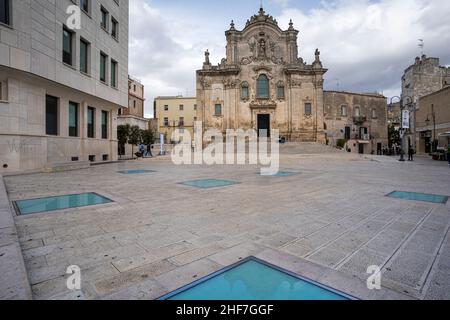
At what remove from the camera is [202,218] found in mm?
4723

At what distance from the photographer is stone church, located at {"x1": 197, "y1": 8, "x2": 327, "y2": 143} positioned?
40281 mm

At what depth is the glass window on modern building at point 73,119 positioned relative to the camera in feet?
52.6

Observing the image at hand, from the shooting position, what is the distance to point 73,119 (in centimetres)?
1638

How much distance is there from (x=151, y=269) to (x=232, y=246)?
1.10 meters

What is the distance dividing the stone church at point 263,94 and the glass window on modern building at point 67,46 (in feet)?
86.3

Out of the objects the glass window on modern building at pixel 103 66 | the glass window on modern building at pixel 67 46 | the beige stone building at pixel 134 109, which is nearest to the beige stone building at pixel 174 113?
the beige stone building at pixel 134 109

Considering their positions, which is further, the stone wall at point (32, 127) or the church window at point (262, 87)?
the church window at point (262, 87)

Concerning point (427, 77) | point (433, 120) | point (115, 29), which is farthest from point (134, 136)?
point (427, 77)

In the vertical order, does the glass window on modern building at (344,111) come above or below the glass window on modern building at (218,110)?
above

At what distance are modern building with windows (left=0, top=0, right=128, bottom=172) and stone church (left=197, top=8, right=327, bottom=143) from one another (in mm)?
20681

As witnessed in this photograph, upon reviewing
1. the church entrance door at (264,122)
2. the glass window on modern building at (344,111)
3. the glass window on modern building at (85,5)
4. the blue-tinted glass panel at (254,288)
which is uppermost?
the glass window on modern building at (85,5)

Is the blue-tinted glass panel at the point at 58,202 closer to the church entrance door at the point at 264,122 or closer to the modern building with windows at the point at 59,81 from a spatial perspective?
the modern building with windows at the point at 59,81

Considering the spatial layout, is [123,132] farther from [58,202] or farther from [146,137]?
[58,202]

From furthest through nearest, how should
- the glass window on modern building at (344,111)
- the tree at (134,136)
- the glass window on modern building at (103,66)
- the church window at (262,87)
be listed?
the glass window on modern building at (344,111) < the church window at (262,87) < the tree at (134,136) < the glass window on modern building at (103,66)
